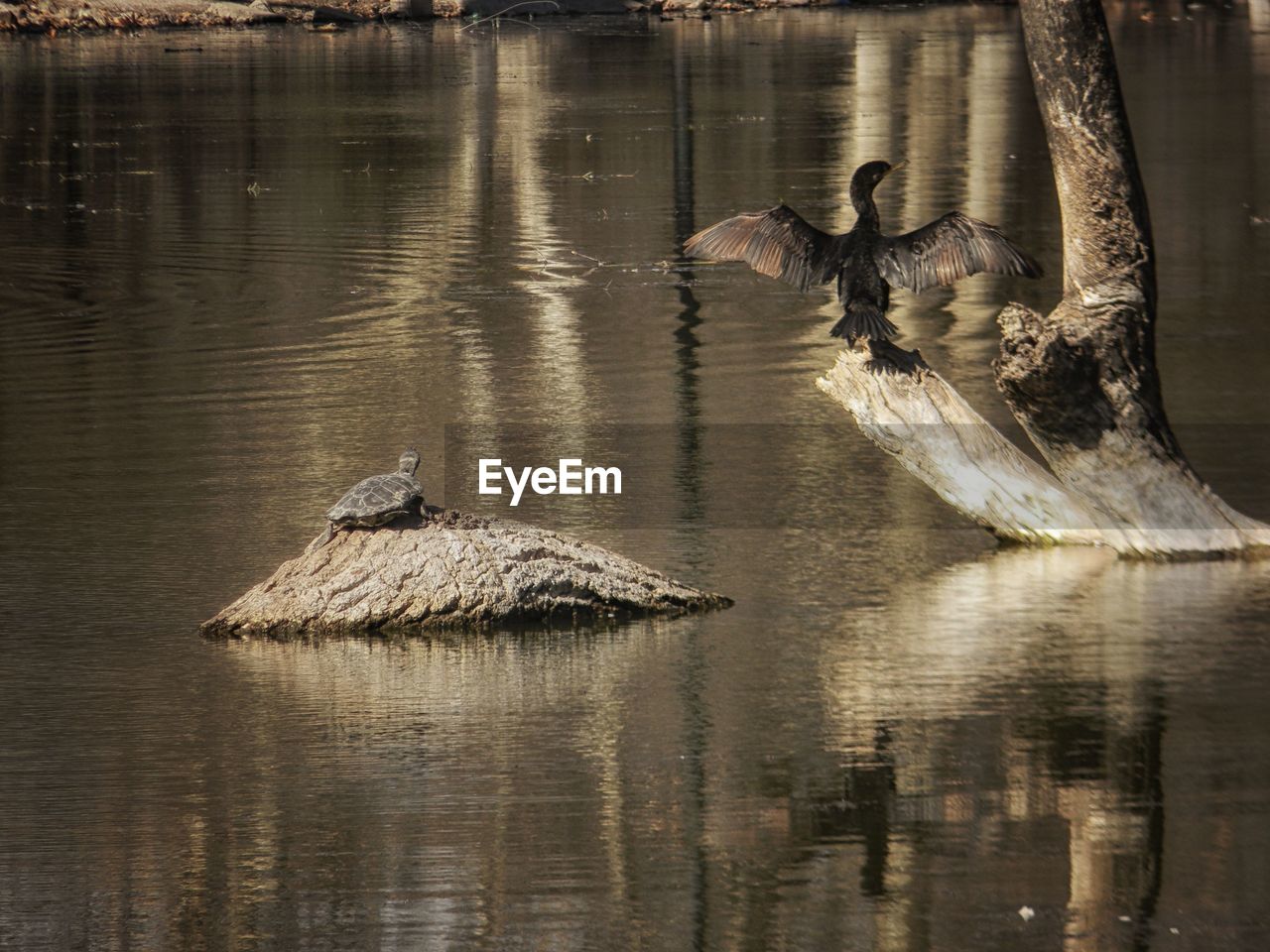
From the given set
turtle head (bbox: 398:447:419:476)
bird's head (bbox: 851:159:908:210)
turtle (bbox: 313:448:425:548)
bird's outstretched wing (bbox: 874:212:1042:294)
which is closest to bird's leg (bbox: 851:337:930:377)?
bird's outstretched wing (bbox: 874:212:1042:294)

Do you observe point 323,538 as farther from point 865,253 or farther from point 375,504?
point 865,253

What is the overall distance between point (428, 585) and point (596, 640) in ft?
2.40

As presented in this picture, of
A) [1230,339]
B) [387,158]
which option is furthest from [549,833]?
[387,158]

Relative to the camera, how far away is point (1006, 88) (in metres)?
32.1

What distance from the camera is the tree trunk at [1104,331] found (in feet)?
30.2

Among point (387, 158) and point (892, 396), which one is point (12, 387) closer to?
point (892, 396)

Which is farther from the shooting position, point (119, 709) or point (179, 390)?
point (179, 390)

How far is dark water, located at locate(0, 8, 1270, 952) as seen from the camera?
6195 millimetres

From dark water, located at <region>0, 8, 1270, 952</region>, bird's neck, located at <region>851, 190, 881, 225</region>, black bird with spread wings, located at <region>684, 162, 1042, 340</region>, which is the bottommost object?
dark water, located at <region>0, 8, 1270, 952</region>

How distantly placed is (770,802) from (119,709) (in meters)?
2.55

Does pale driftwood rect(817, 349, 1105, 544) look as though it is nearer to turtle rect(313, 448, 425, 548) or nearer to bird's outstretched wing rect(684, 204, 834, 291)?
bird's outstretched wing rect(684, 204, 834, 291)

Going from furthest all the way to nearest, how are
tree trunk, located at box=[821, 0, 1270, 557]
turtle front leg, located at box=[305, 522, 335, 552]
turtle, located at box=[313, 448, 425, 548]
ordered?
1. tree trunk, located at box=[821, 0, 1270, 557]
2. turtle front leg, located at box=[305, 522, 335, 552]
3. turtle, located at box=[313, 448, 425, 548]

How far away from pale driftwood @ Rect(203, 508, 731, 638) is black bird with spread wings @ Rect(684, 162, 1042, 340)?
174cm

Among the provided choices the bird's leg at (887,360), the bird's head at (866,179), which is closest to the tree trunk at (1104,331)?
the bird's leg at (887,360)
